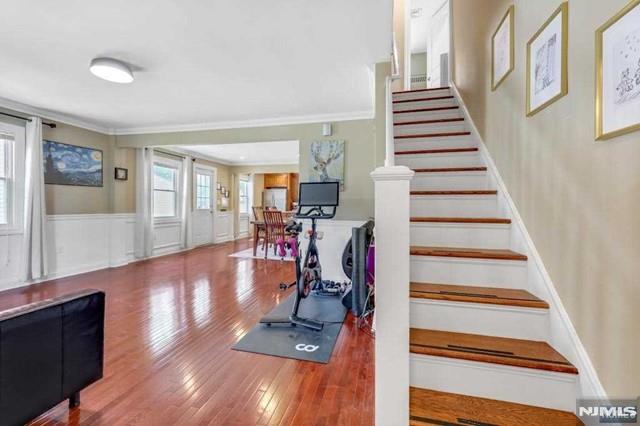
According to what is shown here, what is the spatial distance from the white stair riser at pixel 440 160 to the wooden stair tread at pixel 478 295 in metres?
1.24

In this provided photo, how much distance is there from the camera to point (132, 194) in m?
5.71

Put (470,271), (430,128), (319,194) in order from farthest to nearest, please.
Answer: (319,194) → (430,128) → (470,271)

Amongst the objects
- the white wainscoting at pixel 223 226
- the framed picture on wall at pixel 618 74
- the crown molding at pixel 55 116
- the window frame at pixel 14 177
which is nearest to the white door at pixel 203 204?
the white wainscoting at pixel 223 226

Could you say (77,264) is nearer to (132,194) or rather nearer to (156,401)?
A: (132,194)

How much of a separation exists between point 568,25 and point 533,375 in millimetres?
1474

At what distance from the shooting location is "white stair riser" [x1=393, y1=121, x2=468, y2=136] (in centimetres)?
300

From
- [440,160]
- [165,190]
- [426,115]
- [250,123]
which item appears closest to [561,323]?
[440,160]

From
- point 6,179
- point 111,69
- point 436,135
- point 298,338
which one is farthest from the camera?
point 6,179

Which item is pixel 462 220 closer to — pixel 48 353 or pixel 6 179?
pixel 48 353

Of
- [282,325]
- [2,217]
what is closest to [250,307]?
[282,325]

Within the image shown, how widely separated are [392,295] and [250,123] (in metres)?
4.15

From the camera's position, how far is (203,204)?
776 cm

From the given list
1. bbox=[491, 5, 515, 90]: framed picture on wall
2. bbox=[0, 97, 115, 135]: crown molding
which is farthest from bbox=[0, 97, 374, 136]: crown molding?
bbox=[491, 5, 515, 90]: framed picture on wall

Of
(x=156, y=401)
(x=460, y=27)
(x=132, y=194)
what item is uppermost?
(x=460, y=27)
